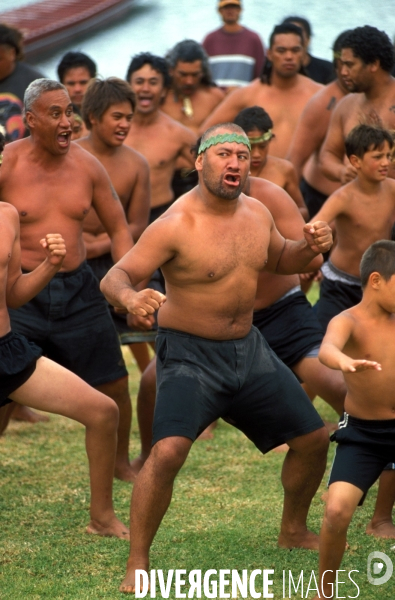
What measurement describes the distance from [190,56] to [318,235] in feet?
14.8

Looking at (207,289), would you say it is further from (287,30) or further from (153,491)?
(287,30)

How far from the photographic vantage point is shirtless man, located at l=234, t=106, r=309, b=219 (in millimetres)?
6062

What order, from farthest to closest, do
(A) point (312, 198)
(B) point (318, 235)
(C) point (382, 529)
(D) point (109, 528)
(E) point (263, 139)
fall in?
(A) point (312, 198)
(E) point (263, 139)
(D) point (109, 528)
(C) point (382, 529)
(B) point (318, 235)

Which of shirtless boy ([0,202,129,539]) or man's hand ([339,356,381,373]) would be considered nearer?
man's hand ([339,356,381,373])

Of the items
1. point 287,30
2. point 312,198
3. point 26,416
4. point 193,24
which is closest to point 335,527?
point 26,416

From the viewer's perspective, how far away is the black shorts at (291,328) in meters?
5.55

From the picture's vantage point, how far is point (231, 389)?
14.7 feet

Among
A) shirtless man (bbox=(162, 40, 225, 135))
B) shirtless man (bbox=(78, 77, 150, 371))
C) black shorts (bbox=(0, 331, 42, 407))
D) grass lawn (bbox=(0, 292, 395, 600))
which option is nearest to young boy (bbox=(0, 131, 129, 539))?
black shorts (bbox=(0, 331, 42, 407))

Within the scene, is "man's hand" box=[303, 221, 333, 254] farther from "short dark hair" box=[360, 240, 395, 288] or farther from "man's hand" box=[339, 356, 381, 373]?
"man's hand" box=[339, 356, 381, 373]

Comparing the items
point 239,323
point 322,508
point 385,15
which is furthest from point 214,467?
point 385,15

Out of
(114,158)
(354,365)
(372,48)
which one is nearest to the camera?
(354,365)

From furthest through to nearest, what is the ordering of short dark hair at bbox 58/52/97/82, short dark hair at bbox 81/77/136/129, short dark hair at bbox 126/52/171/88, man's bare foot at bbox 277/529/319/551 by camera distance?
1. short dark hair at bbox 58/52/97/82
2. short dark hair at bbox 126/52/171/88
3. short dark hair at bbox 81/77/136/129
4. man's bare foot at bbox 277/529/319/551

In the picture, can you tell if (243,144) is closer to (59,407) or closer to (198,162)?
(198,162)

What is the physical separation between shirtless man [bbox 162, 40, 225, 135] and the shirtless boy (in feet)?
13.9
